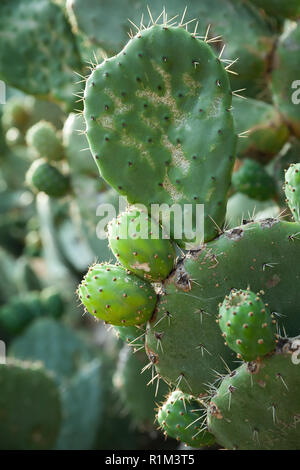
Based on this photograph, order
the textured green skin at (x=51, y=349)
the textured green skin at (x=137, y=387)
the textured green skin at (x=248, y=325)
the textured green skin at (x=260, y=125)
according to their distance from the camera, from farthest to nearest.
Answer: the textured green skin at (x=51, y=349), the textured green skin at (x=137, y=387), the textured green skin at (x=260, y=125), the textured green skin at (x=248, y=325)

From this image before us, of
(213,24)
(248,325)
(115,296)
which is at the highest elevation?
(213,24)

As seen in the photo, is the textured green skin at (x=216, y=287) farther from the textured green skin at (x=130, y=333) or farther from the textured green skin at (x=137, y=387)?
the textured green skin at (x=137, y=387)

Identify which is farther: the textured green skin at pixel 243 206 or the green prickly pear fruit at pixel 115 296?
the textured green skin at pixel 243 206

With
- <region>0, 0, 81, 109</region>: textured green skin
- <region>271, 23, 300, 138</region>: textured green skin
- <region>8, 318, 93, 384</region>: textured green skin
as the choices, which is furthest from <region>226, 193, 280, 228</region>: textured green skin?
<region>8, 318, 93, 384</region>: textured green skin

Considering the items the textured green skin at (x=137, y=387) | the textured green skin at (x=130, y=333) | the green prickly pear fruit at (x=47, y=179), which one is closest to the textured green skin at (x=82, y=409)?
the textured green skin at (x=137, y=387)

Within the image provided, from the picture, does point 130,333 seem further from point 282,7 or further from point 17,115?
point 17,115

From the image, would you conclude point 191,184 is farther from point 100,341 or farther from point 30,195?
point 30,195

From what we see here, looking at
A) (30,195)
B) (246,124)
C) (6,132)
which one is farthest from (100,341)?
(246,124)

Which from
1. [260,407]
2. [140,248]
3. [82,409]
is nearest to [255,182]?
[140,248]
